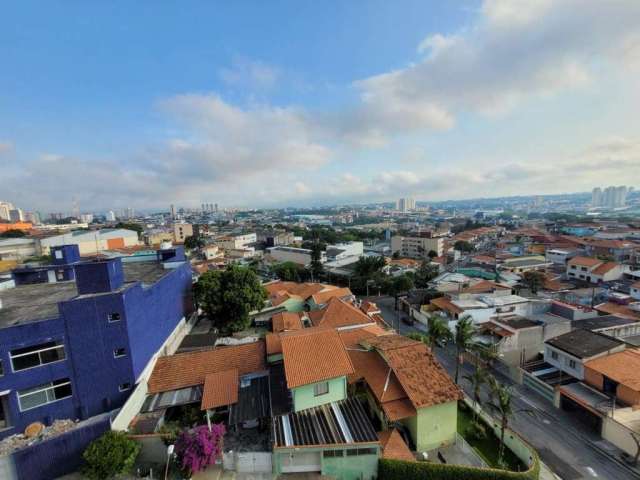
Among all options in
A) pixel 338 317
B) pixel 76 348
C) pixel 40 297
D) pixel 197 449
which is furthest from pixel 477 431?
pixel 40 297

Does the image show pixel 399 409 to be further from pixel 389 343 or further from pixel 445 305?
pixel 445 305

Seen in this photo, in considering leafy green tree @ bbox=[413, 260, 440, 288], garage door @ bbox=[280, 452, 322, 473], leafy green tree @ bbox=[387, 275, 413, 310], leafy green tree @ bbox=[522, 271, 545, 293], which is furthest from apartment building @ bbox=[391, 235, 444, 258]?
garage door @ bbox=[280, 452, 322, 473]

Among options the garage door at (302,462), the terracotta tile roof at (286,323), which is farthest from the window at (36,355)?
the terracotta tile roof at (286,323)

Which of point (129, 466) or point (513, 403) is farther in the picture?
point (513, 403)

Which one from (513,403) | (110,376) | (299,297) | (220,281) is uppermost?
(220,281)

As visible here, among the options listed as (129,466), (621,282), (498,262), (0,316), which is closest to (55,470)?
(129,466)

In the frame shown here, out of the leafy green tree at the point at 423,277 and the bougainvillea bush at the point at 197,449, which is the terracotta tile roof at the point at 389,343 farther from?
the leafy green tree at the point at 423,277

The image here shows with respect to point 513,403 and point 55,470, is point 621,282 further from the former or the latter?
point 55,470
